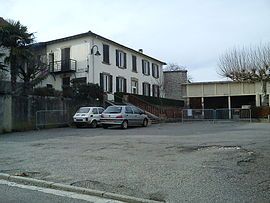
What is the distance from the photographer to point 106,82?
37.7m

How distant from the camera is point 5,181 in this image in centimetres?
934

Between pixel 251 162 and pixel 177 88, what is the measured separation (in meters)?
44.2

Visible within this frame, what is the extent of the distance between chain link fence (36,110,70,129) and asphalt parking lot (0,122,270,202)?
420 inches

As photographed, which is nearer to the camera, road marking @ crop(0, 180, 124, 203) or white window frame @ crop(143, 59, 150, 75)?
road marking @ crop(0, 180, 124, 203)

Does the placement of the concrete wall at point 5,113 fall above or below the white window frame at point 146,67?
below

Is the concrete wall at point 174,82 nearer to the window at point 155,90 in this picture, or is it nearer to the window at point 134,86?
the window at point 155,90

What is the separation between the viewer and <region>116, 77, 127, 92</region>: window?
39.8m

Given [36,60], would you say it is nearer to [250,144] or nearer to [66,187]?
[250,144]

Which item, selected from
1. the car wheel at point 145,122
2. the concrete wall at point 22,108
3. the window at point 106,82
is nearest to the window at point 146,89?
the window at point 106,82

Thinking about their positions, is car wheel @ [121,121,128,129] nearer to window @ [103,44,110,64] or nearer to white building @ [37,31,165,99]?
white building @ [37,31,165,99]

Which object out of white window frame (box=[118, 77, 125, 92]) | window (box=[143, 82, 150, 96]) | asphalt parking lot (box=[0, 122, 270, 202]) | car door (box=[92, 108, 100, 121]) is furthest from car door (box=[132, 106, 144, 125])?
window (box=[143, 82, 150, 96])

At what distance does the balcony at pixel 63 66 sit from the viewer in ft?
119

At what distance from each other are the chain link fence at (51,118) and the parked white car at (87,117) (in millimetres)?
1350

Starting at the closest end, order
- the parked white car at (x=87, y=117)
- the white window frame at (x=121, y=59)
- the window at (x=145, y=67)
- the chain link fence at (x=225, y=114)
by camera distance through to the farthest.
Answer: the parked white car at (x=87, y=117) < the chain link fence at (x=225, y=114) < the white window frame at (x=121, y=59) < the window at (x=145, y=67)
